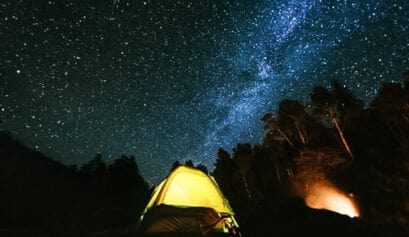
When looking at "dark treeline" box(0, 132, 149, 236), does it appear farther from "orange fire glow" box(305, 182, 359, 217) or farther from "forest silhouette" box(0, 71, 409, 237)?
"orange fire glow" box(305, 182, 359, 217)

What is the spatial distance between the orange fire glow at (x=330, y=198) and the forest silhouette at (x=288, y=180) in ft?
2.22

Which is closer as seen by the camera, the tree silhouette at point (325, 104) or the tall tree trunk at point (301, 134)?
the tree silhouette at point (325, 104)

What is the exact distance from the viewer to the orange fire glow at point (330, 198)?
2634 cm

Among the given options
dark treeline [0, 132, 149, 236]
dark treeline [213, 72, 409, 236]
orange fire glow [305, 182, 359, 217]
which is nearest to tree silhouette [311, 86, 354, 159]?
dark treeline [213, 72, 409, 236]

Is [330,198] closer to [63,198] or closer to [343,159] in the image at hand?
[343,159]

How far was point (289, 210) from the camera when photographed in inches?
631

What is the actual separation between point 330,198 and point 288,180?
43.0 feet

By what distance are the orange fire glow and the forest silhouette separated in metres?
0.68

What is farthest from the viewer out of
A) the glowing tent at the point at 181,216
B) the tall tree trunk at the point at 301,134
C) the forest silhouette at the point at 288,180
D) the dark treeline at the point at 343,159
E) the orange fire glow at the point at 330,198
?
the tall tree trunk at the point at 301,134

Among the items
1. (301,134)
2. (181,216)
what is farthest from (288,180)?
(181,216)

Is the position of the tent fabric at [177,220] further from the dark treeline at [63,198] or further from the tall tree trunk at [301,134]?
the tall tree trunk at [301,134]

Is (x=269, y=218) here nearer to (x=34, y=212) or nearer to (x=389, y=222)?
(x=389, y=222)

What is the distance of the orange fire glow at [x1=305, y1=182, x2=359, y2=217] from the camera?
1037 inches

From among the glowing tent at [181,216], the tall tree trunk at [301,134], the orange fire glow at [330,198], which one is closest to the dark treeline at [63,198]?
the glowing tent at [181,216]
